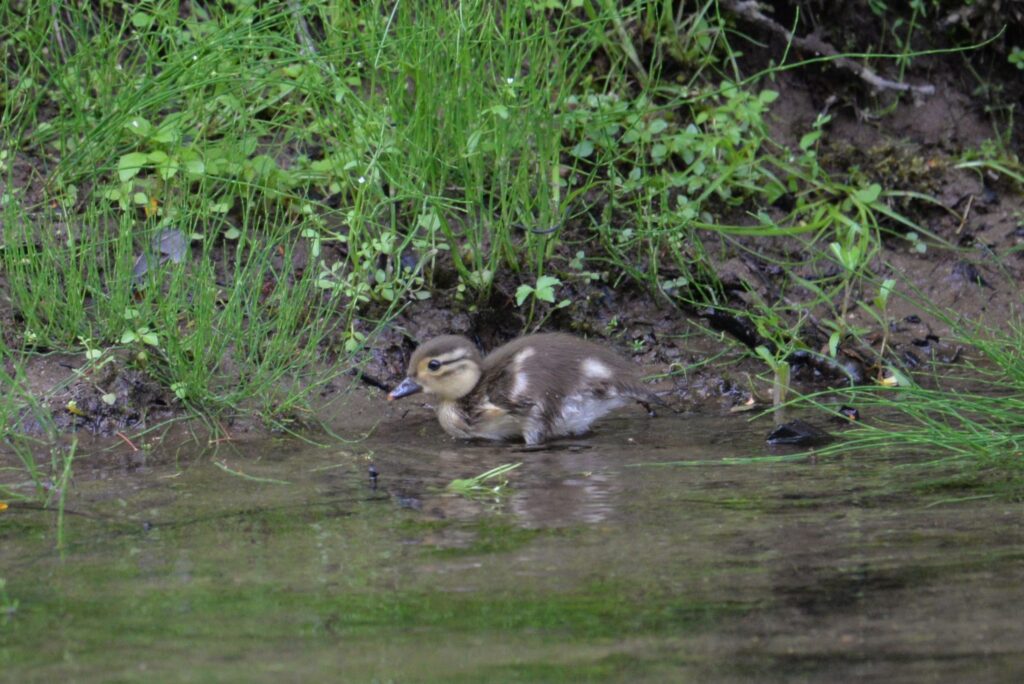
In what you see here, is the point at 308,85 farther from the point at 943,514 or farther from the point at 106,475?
the point at 943,514

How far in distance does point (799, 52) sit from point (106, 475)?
460cm

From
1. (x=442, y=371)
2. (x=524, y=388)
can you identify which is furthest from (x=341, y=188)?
(x=524, y=388)

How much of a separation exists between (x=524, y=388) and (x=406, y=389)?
478 mm

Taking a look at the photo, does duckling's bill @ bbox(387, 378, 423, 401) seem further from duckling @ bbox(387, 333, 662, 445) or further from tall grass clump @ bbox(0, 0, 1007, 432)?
tall grass clump @ bbox(0, 0, 1007, 432)

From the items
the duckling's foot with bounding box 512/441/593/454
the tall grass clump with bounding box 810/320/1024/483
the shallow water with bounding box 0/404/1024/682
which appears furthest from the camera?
the duckling's foot with bounding box 512/441/593/454

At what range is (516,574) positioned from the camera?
12.4 ft

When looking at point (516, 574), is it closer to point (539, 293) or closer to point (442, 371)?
point (442, 371)

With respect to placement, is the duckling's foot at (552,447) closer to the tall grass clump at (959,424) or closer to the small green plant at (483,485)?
the small green plant at (483,485)

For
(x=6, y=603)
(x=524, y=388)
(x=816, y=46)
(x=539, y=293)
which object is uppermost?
(x=816, y=46)

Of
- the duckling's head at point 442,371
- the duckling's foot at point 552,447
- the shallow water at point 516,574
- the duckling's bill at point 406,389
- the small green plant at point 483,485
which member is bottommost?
the duckling's foot at point 552,447

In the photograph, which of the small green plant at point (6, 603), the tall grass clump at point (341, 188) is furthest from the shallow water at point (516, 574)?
the tall grass clump at point (341, 188)

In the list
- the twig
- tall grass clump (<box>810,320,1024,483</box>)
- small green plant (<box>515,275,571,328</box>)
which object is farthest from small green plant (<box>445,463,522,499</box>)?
the twig

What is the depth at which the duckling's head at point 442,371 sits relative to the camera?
596 cm

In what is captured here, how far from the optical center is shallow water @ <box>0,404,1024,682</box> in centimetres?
318
